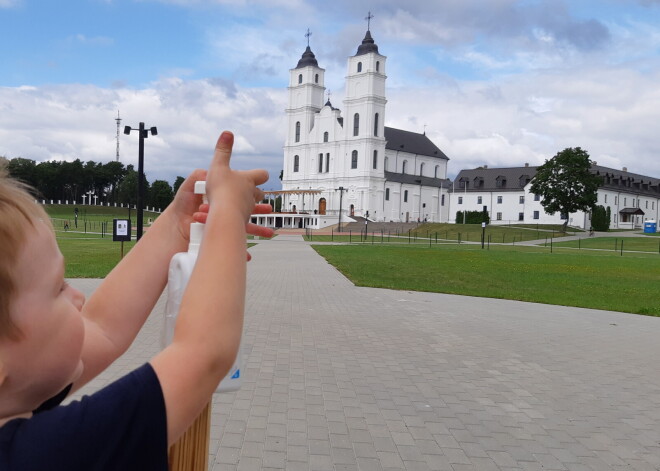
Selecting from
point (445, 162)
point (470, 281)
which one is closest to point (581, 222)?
point (445, 162)

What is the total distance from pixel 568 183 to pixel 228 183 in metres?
72.5

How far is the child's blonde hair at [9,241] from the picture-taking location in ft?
3.03

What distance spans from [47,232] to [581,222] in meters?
85.9

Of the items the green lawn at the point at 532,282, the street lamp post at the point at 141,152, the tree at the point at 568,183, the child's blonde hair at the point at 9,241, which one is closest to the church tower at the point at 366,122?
the tree at the point at 568,183

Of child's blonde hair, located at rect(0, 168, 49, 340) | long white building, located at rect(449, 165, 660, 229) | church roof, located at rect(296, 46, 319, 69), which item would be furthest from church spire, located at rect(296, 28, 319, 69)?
child's blonde hair, located at rect(0, 168, 49, 340)

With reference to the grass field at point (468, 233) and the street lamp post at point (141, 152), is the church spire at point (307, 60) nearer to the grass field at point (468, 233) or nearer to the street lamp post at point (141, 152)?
the grass field at point (468, 233)

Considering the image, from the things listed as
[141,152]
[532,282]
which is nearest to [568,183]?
[532,282]

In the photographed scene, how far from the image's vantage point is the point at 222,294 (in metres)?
1.08

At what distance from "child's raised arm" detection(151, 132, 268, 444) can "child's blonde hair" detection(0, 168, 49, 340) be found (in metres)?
0.26

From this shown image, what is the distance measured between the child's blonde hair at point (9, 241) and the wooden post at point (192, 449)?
71 cm

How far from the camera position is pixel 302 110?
291 ft

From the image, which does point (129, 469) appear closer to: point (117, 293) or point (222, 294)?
point (222, 294)

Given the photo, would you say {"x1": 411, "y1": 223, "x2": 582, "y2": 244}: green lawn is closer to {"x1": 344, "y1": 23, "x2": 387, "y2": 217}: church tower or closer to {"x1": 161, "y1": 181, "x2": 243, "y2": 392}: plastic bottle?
{"x1": 344, "y1": 23, "x2": 387, "y2": 217}: church tower

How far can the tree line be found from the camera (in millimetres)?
111625
